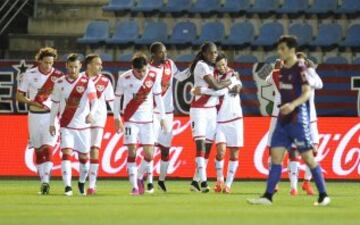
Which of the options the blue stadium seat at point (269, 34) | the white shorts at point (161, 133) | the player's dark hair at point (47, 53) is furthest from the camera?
the blue stadium seat at point (269, 34)

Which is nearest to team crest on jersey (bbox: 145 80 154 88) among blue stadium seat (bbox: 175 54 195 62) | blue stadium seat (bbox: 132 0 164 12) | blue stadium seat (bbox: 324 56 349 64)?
blue stadium seat (bbox: 175 54 195 62)

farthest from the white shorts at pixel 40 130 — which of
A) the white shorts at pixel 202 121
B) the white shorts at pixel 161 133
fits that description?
the white shorts at pixel 202 121

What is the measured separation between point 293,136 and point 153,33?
41.4 feet

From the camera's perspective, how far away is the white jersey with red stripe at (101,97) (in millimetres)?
17375

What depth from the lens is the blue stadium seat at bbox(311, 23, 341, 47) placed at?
83.7ft

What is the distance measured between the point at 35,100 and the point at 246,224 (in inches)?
281

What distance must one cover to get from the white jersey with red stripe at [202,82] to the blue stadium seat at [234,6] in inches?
336

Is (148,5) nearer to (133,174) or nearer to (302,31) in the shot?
(302,31)

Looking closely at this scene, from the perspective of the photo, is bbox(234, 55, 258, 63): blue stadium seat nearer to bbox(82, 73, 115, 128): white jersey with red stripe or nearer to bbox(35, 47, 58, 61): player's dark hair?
bbox(82, 73, 115, 128): white jersey with red stripe

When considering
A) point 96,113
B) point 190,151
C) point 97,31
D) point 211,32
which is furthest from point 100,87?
point 97,31

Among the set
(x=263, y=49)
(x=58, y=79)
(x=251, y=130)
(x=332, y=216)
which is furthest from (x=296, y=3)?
(x=332, y=216)

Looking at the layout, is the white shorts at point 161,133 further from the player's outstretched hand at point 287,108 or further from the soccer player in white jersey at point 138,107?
the player's outstretched hand at point 287,108

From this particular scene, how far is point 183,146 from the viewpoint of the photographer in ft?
72.7

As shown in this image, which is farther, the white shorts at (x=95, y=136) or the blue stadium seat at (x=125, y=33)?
the blue stadium seat at (x=125, y=33)
